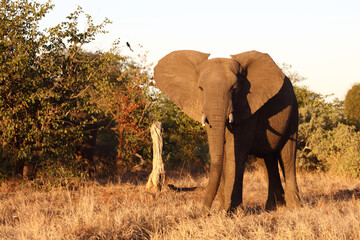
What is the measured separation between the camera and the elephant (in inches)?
284

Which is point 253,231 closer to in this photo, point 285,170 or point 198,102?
point 198,102

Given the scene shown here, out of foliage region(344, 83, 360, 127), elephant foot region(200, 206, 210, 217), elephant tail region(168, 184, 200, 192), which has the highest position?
foliage region(344, 83, 360, 127)

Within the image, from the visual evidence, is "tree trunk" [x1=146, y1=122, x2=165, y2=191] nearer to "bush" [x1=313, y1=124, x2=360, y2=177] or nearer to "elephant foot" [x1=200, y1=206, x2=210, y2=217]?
"elephant foot" [x1=200, y1=206, x2=210, y2=217]

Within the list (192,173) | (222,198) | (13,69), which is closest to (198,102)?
(222,198)

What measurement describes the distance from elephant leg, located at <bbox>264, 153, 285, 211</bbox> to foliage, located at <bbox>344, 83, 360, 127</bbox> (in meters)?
16.1

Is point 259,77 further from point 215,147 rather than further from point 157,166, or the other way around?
point 157,166

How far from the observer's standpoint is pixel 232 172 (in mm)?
7914

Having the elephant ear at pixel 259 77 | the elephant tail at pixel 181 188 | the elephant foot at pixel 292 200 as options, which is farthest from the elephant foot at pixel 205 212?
the elephant tail at pixel 181 188

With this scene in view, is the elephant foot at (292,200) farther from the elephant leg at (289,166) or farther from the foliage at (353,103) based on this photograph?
the foliage at (353,103)

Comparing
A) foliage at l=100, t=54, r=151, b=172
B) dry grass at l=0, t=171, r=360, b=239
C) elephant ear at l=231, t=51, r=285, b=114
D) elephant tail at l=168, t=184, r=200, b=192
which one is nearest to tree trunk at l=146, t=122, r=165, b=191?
elephant tail at l=168, t=184, r=200, b=192

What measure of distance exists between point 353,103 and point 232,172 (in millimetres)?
22506

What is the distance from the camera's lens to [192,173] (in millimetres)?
19016

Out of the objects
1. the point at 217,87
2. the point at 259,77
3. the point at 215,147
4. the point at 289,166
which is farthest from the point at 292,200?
the point at 217,87

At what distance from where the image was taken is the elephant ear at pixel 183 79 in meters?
8.03
